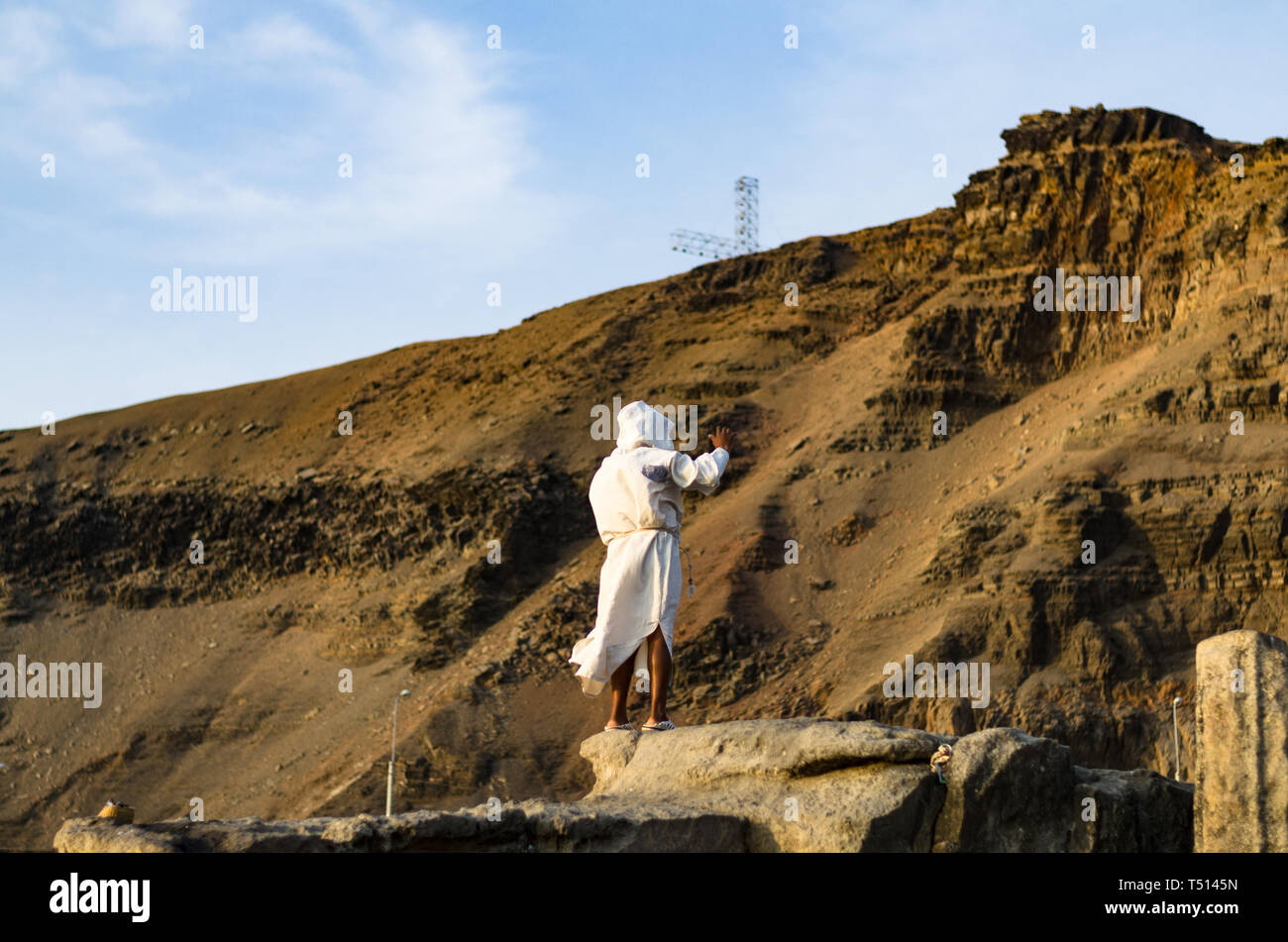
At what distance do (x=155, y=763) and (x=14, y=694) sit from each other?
8005 mm

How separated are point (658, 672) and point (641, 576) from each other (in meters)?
0.61

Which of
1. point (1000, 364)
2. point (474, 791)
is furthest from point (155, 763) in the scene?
point (1000, 364)

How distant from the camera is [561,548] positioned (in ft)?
143

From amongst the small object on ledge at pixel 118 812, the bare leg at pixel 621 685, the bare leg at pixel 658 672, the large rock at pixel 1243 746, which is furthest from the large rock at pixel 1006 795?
the small object on ledge at pixel 118 812

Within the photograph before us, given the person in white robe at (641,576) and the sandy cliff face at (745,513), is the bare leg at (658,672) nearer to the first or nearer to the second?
the person in white robe at (641,576)

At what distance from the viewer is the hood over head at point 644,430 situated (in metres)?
10.1

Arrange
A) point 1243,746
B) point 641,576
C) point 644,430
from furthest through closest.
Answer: point 644,430 < point 641,576 < point 1243,746

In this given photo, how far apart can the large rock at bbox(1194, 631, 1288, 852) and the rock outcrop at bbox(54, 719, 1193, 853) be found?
87 cm

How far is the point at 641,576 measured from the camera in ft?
32.3

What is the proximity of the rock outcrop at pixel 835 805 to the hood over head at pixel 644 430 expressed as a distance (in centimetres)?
203

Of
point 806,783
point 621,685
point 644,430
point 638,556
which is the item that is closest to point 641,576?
point 638,556

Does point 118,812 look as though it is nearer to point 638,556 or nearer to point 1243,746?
point 638,556
